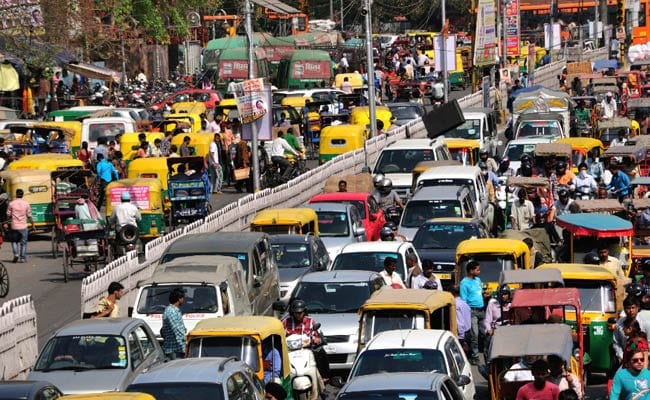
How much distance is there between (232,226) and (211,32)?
60956 millimetres

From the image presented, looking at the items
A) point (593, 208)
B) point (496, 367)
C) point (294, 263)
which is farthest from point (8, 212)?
point (496, 367)

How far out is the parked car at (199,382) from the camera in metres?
14.3

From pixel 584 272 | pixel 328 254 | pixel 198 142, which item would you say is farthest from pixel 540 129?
pixel 584 272

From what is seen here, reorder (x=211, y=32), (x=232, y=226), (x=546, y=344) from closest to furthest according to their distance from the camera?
(x=546, y=344), (x=232, y=226), (x=211, y=32)

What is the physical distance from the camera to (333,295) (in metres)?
20.8

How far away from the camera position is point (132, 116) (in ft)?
155

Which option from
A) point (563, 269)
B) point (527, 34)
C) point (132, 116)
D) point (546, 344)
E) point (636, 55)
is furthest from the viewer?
point (527, 34)

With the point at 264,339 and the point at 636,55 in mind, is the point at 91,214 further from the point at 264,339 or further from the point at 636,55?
the point at 636,55

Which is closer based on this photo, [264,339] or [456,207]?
[264,339]

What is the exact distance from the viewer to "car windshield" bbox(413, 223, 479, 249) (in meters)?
25.9

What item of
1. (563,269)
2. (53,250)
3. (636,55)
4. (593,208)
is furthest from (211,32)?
(563,269)

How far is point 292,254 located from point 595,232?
4.67 meters

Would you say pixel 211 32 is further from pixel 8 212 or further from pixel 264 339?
pixel 264 339

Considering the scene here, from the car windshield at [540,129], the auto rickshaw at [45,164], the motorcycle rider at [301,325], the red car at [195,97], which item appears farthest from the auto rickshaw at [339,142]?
the motorcycle rider at [301,325]
